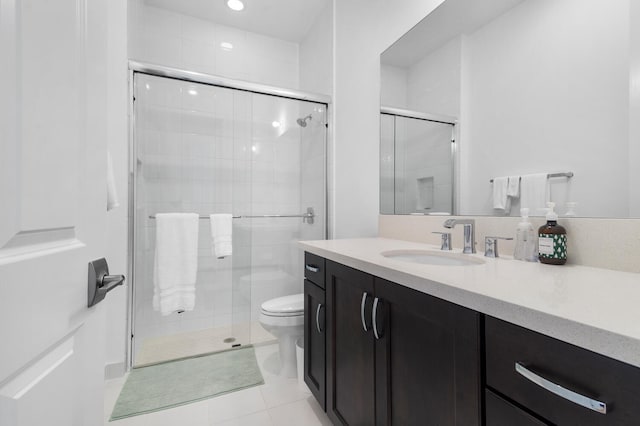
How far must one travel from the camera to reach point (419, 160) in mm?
1646

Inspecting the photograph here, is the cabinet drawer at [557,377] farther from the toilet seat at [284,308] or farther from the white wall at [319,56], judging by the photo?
the white wall at [319,56]

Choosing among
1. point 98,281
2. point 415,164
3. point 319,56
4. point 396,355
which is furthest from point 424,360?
point 319,56

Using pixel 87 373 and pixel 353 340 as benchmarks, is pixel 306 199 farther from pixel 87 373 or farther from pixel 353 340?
pixel 87 373

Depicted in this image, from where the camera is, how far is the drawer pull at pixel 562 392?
42 centimetres

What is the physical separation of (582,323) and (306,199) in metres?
1.95

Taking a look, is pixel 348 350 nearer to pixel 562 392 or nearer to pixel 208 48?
pixel 562 392

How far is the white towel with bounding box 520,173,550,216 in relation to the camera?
1.03m

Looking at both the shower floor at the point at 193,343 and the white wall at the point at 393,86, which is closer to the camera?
the white wall at the point at 393,86

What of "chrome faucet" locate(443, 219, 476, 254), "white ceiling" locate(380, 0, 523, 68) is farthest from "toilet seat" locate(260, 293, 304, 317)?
"white ceiling" locate(380, 0, 523, 68)

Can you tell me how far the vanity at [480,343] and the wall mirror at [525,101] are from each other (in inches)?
12.2

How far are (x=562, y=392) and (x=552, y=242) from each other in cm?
62

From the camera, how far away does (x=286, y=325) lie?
5.39 ft

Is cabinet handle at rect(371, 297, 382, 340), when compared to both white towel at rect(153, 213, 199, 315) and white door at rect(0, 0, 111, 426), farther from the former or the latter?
white towel at rect(153, 213, 199, 315)

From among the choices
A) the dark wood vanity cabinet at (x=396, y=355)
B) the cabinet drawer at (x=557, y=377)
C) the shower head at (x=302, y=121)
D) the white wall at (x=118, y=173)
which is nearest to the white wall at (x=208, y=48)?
the white wall at (x=118, y=173)
